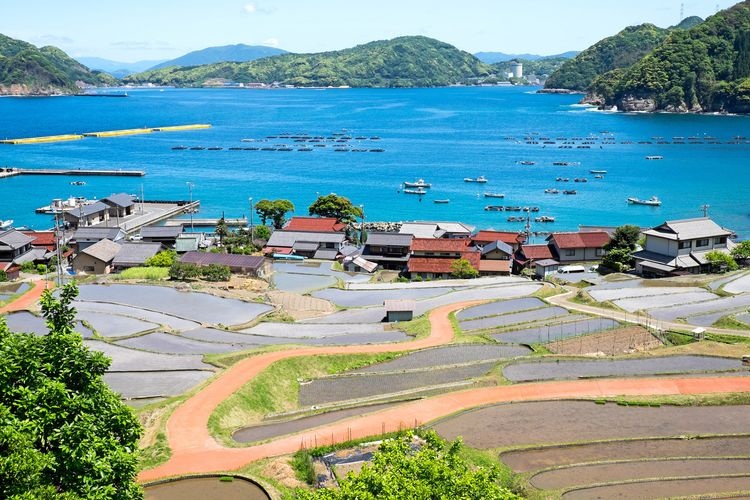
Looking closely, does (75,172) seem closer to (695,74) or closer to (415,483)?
(415,483)

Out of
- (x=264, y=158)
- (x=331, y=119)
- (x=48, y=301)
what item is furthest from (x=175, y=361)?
(x=331, y=119)

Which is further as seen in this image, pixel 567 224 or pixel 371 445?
pixel 567 224

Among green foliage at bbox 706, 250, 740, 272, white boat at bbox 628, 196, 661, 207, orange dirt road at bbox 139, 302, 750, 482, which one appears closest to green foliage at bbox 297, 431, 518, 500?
orange dirt road at bbox 139, 302, 750, 482

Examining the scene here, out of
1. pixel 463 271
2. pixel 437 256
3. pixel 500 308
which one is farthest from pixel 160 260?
pixel 500 308

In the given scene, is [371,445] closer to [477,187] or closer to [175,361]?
[175,361]

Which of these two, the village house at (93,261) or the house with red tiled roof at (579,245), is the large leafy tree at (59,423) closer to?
the village house at (93,261)

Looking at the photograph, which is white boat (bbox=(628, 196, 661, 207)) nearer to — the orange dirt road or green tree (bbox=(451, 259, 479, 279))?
green tree (bbox=(451, 259, 479, 279))
